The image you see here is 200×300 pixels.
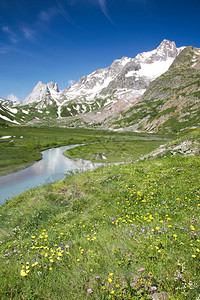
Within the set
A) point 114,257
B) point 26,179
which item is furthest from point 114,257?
point 26,179

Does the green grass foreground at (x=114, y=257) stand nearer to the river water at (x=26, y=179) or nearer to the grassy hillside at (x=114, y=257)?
the grassy hillside at (x=114, y=257)

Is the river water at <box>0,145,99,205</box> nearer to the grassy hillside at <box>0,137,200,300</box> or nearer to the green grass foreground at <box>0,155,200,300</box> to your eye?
the green grass foreground at <box>0,155,200,300</box>

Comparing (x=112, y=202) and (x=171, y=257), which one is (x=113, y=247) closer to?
(x=171, y=257)

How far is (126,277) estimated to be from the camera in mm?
4703

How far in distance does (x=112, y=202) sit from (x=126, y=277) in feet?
23.7

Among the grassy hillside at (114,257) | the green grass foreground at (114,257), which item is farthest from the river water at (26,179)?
the grassy hillside at (114,257)

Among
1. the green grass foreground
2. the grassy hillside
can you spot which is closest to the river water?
the green grass foreground

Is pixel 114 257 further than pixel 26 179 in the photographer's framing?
No

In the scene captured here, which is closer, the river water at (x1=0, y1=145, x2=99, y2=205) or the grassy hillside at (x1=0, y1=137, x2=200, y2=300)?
the grassy hillside at (x1=0, y1=137, x2=200, y2=300)

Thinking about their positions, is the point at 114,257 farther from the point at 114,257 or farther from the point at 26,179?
the point at 26,179

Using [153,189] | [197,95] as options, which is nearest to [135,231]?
[153,189]

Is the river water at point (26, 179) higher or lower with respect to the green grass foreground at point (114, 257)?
lower

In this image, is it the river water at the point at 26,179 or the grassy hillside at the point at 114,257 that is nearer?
the grassy hillside at the point at 114,257

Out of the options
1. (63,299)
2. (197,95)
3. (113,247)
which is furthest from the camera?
(197,95)
